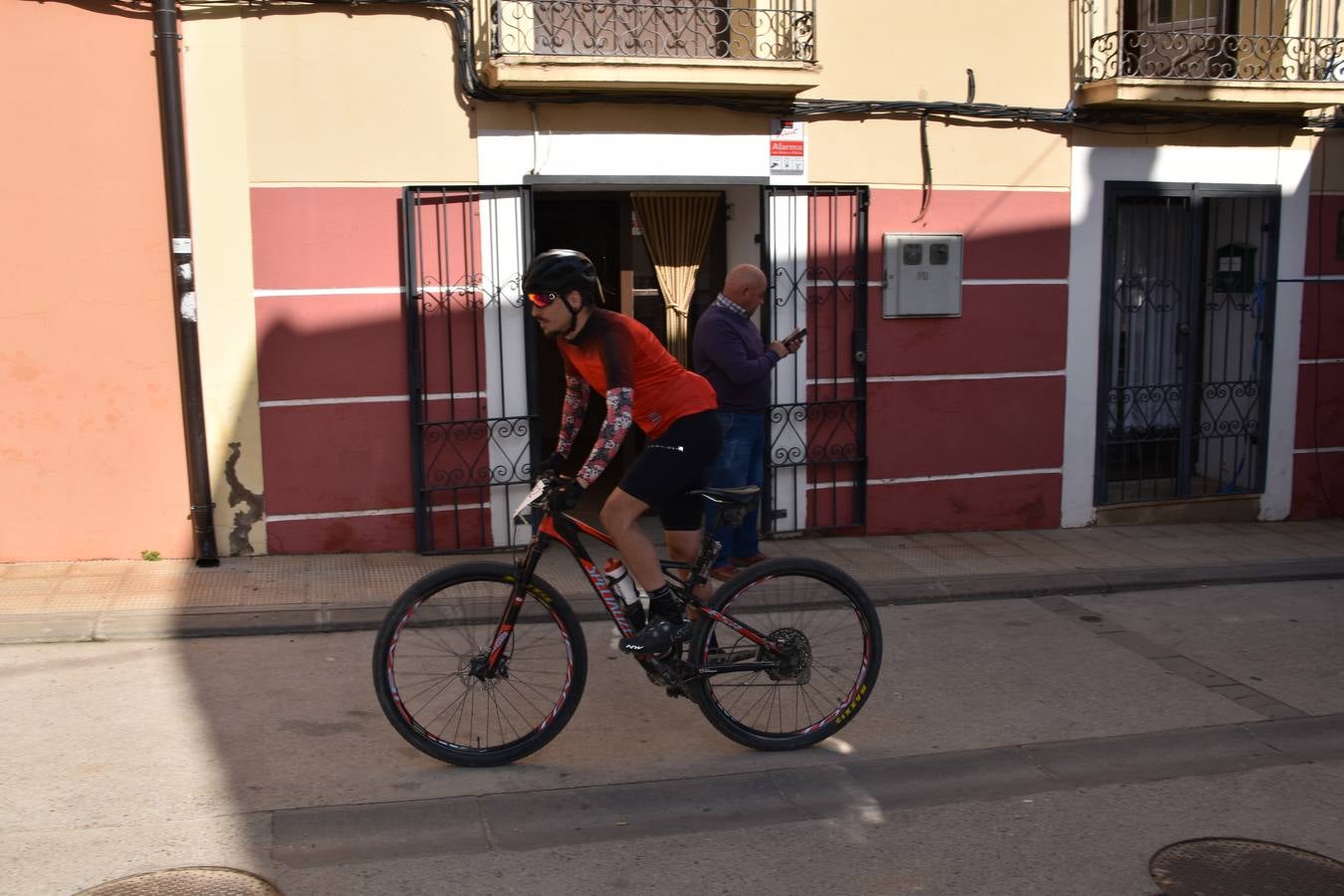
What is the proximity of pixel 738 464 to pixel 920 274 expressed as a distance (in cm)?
244

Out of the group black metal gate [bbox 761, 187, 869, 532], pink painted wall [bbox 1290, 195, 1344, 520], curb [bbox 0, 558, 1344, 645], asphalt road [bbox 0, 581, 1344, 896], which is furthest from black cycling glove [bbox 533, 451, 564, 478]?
pink painted wall [bbox 1290, 195, 1344, 520]

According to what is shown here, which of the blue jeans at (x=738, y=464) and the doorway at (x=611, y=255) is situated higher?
the doorway at (x=611, y=255)

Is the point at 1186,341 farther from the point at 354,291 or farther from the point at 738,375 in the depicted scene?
the point at 354,291

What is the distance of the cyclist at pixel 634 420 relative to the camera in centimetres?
474

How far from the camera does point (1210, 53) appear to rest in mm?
9734

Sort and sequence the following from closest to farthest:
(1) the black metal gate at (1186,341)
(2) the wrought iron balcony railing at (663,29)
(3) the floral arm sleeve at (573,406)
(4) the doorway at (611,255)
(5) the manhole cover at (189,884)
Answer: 1. (5) the manhole cover at (189,884)
2. (3) the floral arm sleeve at (573,406)
3. (2) the wrought iron balcony railing at (663,29)
4. (4) the doorway at (611,255)
5. (1) the black metal gate at (1186,341)

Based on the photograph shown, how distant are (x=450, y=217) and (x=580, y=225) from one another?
1.83 meters

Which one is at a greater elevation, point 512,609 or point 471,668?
point 512,609

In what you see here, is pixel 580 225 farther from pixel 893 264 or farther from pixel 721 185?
pixel 893 264

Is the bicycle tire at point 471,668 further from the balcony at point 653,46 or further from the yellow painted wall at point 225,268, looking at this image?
the balcony at point 653,46

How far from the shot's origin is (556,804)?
453cm

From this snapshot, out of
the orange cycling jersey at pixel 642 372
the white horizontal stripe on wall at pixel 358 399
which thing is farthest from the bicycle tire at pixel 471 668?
the white horizontal stripe on wall at pixel 358 399

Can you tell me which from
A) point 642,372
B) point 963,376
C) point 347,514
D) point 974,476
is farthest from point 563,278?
point 974,476

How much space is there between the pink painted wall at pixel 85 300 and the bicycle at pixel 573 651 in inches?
146
